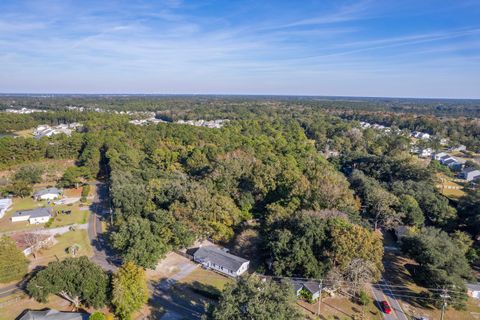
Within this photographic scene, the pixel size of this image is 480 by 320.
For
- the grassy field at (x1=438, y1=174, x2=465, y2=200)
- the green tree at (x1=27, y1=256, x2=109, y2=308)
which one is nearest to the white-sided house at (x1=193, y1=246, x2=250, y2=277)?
the green tree at (x1=27, y1=256, x2=109, y2=308)

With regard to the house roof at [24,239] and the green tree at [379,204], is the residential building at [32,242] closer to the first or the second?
the house roof at [24,239]

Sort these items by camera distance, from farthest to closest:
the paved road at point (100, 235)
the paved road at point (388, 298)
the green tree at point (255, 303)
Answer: the paved road at point (100, 235) → the paved road at point (388, 298) → the green tree at point (255, 303)

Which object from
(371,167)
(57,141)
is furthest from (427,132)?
(57,141)

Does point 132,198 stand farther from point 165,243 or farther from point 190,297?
point 190,297

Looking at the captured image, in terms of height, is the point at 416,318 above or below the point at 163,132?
below

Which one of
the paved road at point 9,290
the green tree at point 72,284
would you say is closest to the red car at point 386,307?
the green tree at point 72,284

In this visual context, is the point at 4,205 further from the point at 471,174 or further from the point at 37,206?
the point at 471,174

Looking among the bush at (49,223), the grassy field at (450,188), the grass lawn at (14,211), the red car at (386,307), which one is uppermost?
the grassy field at (450,188)
